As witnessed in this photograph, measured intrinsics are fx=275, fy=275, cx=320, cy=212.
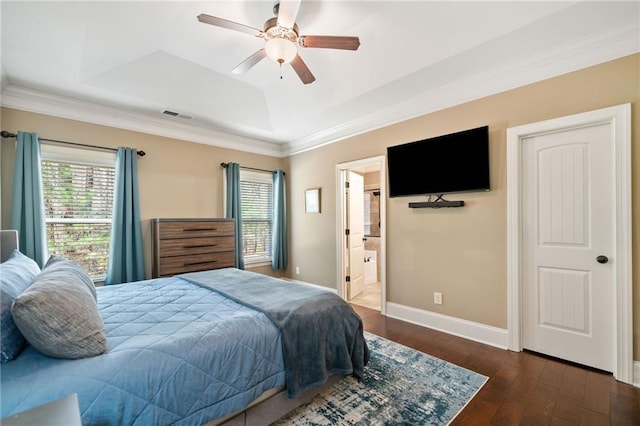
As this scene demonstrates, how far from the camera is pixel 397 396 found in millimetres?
1956

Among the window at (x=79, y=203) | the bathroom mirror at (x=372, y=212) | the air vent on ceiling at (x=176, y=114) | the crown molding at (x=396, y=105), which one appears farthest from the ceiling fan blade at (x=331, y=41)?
the bathroom mirror at (x=372, y=212)

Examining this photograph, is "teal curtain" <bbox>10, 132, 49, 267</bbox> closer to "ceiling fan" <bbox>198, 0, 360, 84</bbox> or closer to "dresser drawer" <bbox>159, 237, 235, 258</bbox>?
"dresser drawer" <bbox>159, 237, 235, 258</bbox>

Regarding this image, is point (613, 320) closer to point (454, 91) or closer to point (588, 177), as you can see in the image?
point (588, 177)

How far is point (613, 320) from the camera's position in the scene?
2.19 meters

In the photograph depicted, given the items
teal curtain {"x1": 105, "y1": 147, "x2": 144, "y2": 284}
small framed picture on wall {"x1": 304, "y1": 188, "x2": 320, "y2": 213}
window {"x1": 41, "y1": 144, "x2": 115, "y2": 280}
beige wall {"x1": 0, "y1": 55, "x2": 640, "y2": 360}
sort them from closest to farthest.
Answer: beige wall {"x1": 0, "y1": 55, "x2": 640, "y2": 360} → window {"x1": 41, "y1": 144, "x2": 115, "y2": 280} → teal curtain {"x1": 105, "y1": 147, "x2": 144, "y2": 284} → small framed picture on wall {"x1": 304, "y1": 188, "x2": 320, "y2": 213}

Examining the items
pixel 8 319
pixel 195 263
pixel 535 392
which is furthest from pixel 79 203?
pixel 535 392

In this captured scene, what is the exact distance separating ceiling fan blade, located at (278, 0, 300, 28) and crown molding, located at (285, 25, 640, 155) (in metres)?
1.95

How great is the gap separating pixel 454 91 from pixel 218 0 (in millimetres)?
2417

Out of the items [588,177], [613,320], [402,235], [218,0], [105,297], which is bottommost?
[613,320]

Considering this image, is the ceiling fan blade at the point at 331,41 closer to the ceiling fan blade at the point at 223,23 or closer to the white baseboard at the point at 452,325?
the ceiling fan blade at the point at 223,23

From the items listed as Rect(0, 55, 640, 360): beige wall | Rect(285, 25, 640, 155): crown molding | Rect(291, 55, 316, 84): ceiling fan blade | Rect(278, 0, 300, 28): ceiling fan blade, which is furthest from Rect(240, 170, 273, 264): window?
Rect(278, 0, 300, 28): ceiling fan blade

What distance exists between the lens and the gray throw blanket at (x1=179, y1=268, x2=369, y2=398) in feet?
5.60

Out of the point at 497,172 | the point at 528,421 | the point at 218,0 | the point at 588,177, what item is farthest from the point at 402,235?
the point at 218,0

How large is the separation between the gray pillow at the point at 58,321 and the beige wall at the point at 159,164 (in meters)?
2.57
